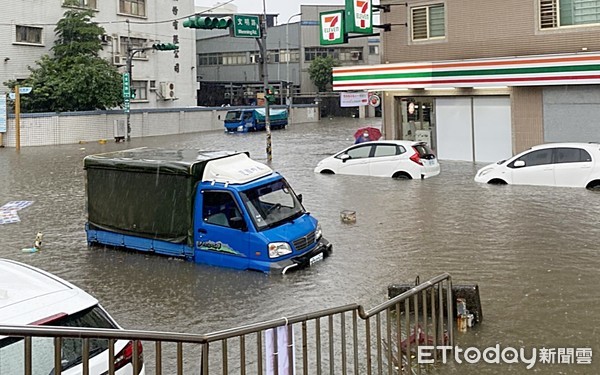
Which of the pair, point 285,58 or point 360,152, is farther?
point 285,58

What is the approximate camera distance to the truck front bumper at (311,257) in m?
10.7

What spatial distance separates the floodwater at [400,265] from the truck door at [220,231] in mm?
228

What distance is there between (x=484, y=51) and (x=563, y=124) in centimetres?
405

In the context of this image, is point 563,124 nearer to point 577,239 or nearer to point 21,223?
point 577,239

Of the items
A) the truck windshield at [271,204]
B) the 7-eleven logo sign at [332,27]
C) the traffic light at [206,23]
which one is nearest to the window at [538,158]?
the truck windshield at [271,204]

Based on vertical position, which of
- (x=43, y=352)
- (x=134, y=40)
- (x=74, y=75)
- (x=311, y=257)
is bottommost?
(x=311, y=257)

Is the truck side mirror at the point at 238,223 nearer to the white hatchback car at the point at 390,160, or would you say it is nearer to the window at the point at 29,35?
the white hatchback car at the point at 390,160

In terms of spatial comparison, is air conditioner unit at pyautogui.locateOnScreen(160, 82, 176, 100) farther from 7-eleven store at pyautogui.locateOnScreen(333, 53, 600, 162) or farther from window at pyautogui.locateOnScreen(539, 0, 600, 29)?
window at pyautogui.locateOnScreen(539, 0, 600, 29)

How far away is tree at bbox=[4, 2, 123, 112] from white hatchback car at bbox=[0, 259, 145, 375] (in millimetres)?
39341

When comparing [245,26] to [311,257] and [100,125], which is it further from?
[100,125]

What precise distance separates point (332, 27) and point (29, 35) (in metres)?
26.5

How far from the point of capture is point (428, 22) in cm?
2608

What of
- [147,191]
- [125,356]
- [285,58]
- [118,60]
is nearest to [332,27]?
[147,191]

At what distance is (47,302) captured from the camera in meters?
4.61
